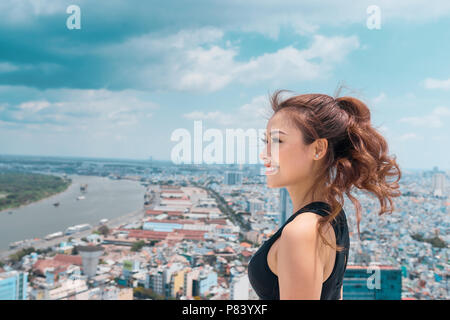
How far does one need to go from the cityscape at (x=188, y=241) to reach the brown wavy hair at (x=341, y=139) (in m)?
2.24

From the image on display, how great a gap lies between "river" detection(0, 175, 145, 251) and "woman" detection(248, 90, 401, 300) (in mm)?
4433

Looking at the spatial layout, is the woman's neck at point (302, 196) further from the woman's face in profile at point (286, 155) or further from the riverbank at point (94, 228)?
the riverbank at point (94, 228)

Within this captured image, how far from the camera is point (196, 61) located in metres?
4.36

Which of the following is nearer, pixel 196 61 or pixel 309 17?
pixel 309 17

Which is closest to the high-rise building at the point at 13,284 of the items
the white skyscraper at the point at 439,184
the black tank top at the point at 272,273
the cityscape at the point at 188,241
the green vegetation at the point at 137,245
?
the cityscape at the point at 188,241

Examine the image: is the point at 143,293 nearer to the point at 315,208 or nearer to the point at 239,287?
the point at 239,287

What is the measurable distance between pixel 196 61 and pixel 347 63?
1979 mm

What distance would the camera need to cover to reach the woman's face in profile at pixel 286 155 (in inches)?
19.7

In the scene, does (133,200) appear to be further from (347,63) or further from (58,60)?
(347,63)

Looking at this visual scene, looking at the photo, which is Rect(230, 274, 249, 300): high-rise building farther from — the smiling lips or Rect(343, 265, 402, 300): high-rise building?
the smiling lips

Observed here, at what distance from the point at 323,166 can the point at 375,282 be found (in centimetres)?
231

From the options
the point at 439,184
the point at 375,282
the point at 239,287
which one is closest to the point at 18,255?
the point at 239,287

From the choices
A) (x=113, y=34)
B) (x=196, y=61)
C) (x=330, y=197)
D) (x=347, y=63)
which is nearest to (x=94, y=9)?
(x=113, y=34)

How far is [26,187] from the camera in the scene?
4949 mm
